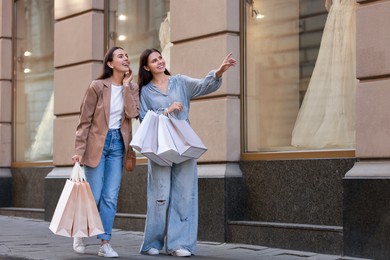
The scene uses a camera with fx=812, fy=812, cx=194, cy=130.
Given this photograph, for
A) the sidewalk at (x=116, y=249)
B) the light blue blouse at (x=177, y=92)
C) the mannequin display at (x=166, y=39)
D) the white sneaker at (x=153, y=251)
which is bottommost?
Answer: the sidewalk at (x=116, y=249)

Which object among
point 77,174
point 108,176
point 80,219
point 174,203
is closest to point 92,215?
point 80,219

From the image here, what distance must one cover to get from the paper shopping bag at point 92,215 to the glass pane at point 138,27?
3835 mm

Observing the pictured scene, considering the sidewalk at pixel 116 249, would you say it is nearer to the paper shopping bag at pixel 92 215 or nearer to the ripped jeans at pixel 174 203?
the ripped jeans at pixel 174 203

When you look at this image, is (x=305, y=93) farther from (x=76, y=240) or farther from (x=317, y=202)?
→ (x=76, y=240)

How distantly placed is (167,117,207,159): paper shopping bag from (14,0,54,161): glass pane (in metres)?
6.25

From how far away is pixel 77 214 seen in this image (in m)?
7.22

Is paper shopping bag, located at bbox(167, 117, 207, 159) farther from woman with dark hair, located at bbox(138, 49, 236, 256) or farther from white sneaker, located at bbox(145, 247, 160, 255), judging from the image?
white sneaker, located at bbox(145, 247, 160, 255)

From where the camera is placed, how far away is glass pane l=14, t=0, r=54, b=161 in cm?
1339

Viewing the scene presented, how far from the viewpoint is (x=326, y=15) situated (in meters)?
8.77

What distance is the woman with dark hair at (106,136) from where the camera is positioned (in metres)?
7.52

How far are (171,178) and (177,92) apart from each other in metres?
0.80

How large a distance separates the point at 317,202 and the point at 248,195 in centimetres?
101

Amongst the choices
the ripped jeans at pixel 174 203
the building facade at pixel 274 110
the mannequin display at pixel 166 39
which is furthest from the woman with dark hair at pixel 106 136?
the mannequin display at pixel 166 39

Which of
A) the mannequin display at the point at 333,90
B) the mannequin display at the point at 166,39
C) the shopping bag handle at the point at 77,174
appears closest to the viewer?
the shopping bag handle at the point at 77,174
